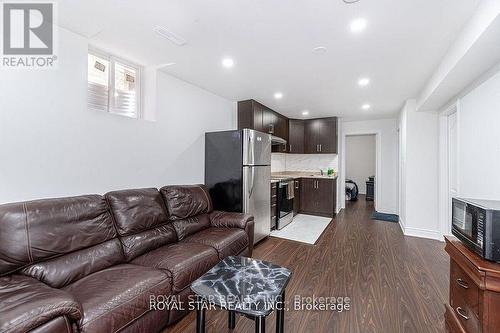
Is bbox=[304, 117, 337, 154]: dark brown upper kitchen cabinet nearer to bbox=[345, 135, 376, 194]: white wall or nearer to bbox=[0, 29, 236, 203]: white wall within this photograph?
bbox=[345, 135, 376, 194]: white wall

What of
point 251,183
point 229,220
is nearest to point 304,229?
point 251,183

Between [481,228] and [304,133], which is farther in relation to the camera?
[304,133]

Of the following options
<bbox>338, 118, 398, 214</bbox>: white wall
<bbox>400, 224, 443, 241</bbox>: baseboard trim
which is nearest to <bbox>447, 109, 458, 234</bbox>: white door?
<bbox>400, 224, 443, 241</bbox>: baseboard trim

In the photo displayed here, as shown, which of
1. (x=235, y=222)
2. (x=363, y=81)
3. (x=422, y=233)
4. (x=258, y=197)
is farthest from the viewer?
(x=422, y=233)

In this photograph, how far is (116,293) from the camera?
1431 mm

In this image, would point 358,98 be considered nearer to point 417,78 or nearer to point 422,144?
point 417,78

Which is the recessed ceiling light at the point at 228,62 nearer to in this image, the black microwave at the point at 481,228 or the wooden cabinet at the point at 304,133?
the wooden cabinet at the point at 304,133

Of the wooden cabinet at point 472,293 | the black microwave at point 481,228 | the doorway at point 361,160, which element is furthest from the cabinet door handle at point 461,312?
the doorway at point 361,160

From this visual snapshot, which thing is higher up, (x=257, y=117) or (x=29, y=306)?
(x=257, y=117)

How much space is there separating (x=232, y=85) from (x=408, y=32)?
2278 millimetres

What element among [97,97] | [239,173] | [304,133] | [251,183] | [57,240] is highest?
[304,133]

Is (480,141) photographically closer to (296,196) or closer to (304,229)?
(304,229)

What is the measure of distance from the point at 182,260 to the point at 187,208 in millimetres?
948

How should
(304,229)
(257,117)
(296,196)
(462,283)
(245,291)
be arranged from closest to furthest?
(245,291) < (462,283) < (257,117) < (304,229) < (296,196)
